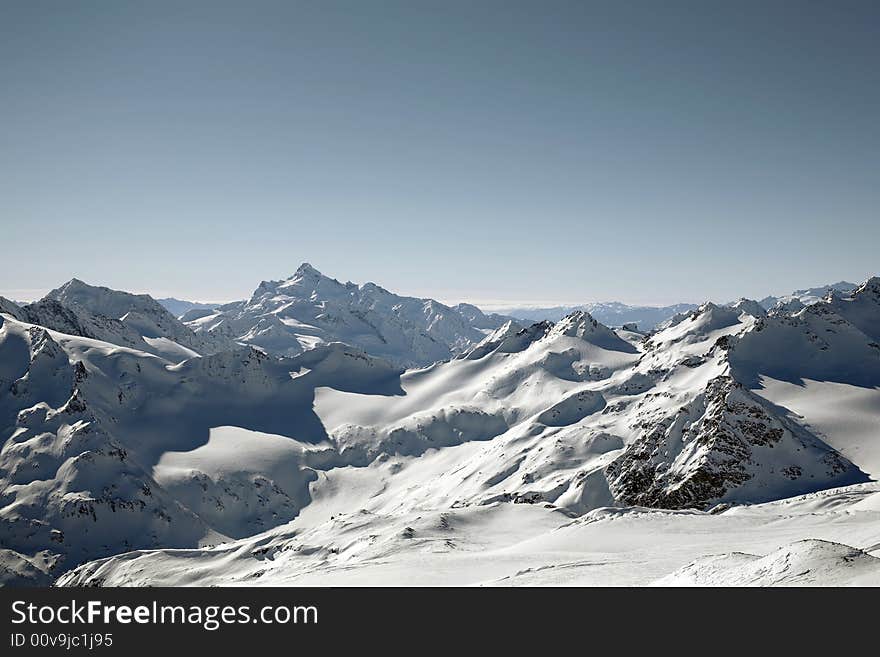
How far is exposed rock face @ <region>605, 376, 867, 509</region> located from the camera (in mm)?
85375

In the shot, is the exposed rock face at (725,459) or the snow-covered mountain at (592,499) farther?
the exposed rock face at (725,459)

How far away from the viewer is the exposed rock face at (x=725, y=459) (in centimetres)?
8538

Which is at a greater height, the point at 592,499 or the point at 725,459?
the point at 725,459

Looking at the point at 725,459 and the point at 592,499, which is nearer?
the point at 725,459

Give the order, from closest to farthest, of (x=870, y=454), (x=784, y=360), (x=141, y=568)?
(x=870, y=454)
(x=141, y=568)
(x=784, y=360)

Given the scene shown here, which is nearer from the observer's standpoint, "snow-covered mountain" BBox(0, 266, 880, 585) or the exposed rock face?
"snow-covered mountain" BBox(0, 266, 880, 585)

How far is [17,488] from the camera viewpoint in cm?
18300

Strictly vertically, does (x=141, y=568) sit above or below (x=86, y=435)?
below

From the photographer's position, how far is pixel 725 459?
90.1 m
